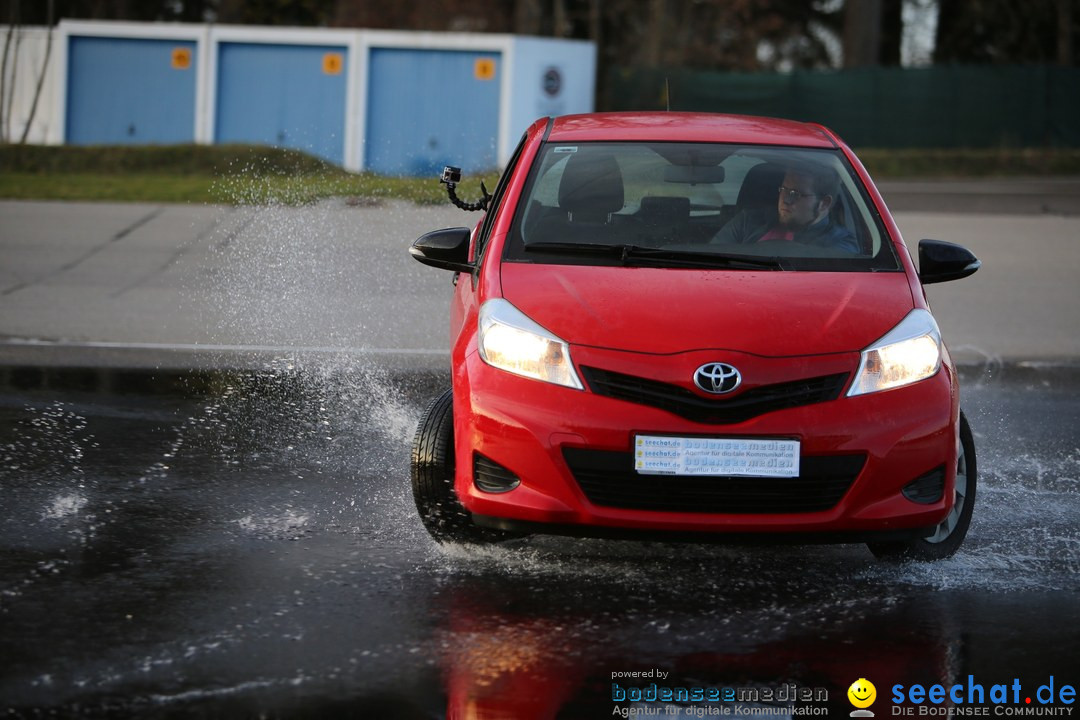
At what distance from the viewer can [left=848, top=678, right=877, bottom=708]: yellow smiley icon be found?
4344mm

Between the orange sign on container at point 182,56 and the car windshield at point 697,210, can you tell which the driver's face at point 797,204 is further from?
the orange sign on container at point 182,56

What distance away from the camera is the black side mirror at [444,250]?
6.38 meters

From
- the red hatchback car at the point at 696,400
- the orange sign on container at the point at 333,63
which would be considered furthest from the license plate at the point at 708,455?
the orange sign on container at the point at 333,63

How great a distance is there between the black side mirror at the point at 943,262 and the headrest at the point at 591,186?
1183 millimetres

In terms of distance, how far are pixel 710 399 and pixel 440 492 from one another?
3.77ft

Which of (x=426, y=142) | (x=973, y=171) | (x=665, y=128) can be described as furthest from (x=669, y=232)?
(x=973, y=171)

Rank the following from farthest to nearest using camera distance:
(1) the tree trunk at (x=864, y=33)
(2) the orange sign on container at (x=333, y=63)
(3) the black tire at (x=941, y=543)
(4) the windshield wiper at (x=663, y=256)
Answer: (1) the tree trunk at (x=864, y=33) → (2) the orange sign on container at (x=333, y=63) → (4) the windshield wiper at (x=663, y=256) → (3) the black tire at (x=941, y=543)

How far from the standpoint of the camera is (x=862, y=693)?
441 cm

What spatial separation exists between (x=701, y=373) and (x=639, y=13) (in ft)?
112

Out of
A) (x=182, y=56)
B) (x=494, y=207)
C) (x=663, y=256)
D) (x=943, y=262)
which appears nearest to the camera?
(x=663, y=256)

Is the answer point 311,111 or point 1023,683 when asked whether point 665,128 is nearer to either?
point 1023,683

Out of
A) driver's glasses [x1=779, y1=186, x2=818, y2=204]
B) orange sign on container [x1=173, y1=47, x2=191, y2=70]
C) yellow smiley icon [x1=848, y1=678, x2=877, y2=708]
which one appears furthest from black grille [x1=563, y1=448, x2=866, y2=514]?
orange sign on container [x1=173, y1=47, x2=191, y2=70]

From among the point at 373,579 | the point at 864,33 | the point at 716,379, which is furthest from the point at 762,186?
the point at 864,33

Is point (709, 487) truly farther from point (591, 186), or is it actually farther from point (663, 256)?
point (591, 186)
